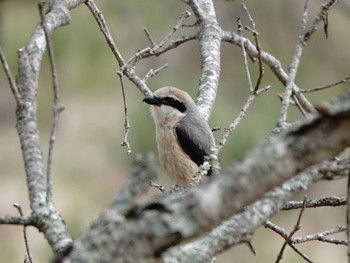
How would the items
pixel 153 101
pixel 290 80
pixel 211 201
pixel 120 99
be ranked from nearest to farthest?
pixel 211 201 < pixel 290 80 < pixel 153 101 < pixel 120 99

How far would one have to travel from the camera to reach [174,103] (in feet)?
14.6

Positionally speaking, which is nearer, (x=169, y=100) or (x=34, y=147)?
(x=34, y=147)

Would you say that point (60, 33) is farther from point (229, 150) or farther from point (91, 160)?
point (91, 160)

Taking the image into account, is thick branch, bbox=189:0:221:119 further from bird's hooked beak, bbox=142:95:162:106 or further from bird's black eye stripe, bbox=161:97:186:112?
bird's black eye stripe, bbox=161:97:186:112

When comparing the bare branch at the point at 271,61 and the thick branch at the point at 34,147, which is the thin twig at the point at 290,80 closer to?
the thick branch at the point at 34,147

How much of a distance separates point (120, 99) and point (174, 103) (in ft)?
17.8

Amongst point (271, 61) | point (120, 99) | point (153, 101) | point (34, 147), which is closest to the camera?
point (34, 147)

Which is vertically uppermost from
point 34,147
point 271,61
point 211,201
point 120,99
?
point 120,99

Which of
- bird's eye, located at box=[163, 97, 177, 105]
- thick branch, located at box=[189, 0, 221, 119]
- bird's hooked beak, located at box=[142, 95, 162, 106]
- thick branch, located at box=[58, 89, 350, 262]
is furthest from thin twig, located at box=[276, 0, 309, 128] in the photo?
bird's eye, located at box=[163, 97, 177, 105]

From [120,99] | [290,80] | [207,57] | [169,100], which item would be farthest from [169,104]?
[120,99]

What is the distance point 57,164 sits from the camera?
9.38 meters

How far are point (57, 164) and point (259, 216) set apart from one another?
806cm

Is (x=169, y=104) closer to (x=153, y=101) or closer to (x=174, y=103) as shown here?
(x=174, y=103)

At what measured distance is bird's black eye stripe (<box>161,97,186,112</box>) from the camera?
4.35 metres
